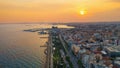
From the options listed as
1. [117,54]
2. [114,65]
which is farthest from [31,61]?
[117,54]

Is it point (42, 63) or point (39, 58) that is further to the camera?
point (39, 58)

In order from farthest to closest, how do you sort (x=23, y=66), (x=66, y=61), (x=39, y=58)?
1. (x=39, y=58)
2. (x=66, y=61)
3. (x=23, y=66)

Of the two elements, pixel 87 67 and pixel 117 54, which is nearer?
pixel 87 67

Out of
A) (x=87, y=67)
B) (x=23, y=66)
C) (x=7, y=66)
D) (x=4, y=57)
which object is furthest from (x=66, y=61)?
(x=4, y=57)

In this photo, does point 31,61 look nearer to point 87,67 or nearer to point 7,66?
point 7,66

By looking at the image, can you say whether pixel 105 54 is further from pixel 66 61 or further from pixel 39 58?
pixel 39 58

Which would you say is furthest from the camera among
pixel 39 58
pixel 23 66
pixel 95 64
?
pixel 39 58

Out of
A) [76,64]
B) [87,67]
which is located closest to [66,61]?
[76,64]

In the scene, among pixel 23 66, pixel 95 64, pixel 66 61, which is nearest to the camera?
pixel 95 64
